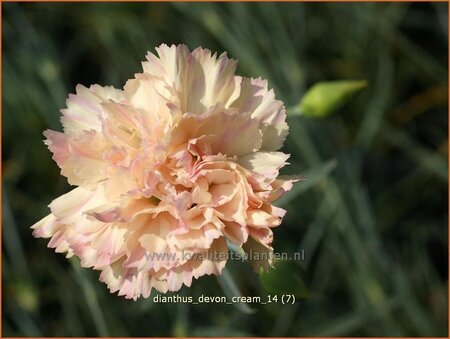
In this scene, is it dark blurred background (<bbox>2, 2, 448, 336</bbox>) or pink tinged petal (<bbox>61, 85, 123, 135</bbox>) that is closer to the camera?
pink tinged petal (<bbox>61, 85, 123, 135</bbox>)

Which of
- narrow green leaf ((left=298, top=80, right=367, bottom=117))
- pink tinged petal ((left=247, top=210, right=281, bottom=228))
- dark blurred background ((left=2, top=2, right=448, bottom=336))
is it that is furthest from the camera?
dark blurred background ((left=2, top=2, right=448, bottom=336))

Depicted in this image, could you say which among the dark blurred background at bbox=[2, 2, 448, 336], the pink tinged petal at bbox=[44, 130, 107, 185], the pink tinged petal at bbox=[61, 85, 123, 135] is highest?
the pink tinged petal at bbox=[61, 85, 123, 135]

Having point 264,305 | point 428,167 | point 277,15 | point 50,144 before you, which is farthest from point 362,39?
point 50,144

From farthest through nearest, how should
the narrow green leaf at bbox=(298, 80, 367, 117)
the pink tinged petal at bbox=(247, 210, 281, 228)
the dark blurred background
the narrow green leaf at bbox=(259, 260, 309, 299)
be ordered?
the dark blurred background → the narrow green leaf at bbox=(298, 80, 367, 117) → the narrow green leaf at bbox=(259, 260, 309, 299) → the pink tinged petal at bbox=(247, 210, 281, 228)

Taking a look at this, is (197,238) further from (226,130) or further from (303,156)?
(303,156)

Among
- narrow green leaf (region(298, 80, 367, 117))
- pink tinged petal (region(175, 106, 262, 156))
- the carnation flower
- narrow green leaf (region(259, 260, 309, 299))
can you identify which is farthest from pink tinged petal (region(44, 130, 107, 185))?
narrow green leaf (region(298, 80, 367, 117))

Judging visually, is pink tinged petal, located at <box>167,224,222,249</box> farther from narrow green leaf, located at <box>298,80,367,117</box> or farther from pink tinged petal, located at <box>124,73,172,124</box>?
narrow green leaf, located at <box>298,80,367,117</box>
